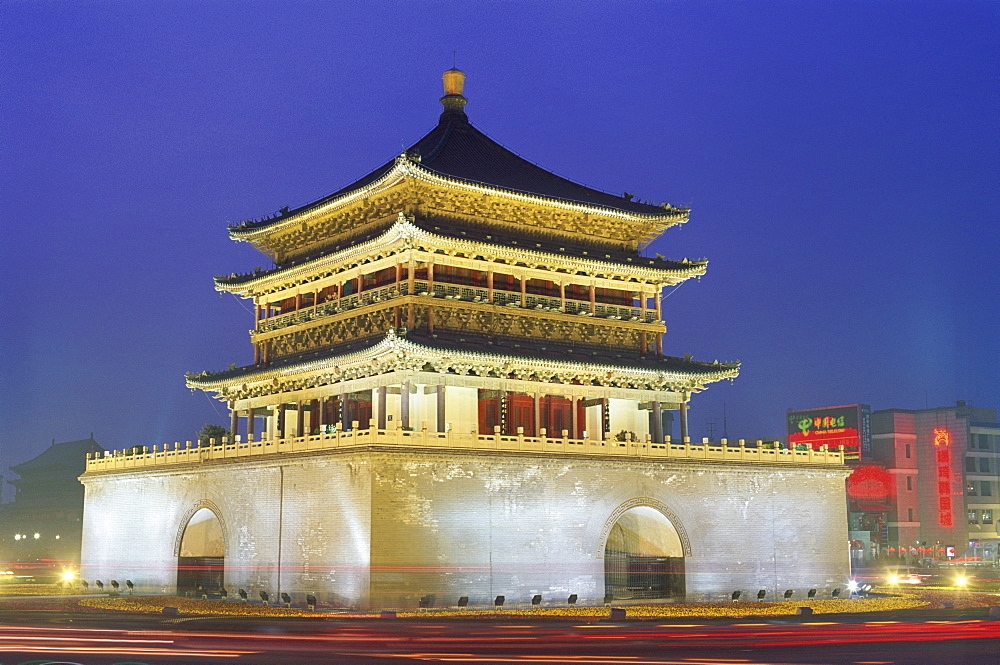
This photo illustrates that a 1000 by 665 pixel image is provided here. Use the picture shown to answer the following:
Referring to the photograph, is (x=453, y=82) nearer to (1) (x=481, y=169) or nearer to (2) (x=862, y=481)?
(1) (x=481, y=169)

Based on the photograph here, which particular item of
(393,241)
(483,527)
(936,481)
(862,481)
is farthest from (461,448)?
(936,481)

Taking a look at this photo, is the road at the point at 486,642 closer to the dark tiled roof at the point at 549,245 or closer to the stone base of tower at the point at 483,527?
the stone base of tower at the point at 483,527

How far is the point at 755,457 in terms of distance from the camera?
152ft

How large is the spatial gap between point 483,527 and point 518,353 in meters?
7.85

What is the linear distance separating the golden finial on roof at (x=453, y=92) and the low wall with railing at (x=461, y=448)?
61.7 ft

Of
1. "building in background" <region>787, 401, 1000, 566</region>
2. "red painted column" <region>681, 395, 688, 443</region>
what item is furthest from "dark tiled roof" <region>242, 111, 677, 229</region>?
"building in background" <region>787, 401, 1000, 566</region>

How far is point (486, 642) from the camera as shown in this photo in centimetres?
2727

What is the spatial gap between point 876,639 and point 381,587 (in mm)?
16007

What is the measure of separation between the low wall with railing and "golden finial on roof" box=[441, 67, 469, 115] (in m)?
18.8

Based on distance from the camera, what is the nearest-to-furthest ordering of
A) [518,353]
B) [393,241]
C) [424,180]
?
[518,353]
[393,241]
[424,180]

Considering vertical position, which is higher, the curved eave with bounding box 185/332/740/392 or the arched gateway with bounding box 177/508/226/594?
the curved eave with bounding box 185/332/740/392

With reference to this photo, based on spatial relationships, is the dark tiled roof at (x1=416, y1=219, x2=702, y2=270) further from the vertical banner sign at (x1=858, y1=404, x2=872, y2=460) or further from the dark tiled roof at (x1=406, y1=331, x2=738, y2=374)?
the vertical banner sign at (x1=858, y1=404, x2=872, y2=460)

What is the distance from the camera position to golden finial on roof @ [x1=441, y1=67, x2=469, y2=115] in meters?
54.5

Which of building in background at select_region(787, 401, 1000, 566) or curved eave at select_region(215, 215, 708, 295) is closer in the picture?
curved eave at select_region(215, 215, 708, 295)
